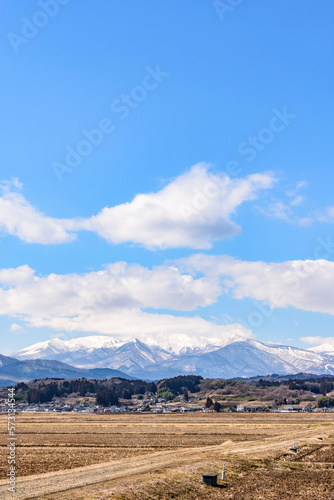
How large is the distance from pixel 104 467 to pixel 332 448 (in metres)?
36.2

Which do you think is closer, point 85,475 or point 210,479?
point 210,479

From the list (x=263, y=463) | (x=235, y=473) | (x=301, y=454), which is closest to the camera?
(x=235, y=473)

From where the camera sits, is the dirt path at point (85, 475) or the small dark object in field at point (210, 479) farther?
the small dark object in field at point (210, 479)

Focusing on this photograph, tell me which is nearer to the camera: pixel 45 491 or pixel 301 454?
pixel 45 491

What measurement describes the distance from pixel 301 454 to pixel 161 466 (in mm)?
22999

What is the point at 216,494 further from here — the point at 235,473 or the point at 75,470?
the point at 75,470

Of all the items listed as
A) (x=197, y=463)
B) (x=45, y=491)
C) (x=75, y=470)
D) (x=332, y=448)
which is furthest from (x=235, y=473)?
(x=332, y=448)

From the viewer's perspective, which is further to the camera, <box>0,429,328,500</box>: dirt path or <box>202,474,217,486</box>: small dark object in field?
<box>202,474,217,486</box>: small dark object in field

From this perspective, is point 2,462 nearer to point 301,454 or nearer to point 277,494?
point 277,494

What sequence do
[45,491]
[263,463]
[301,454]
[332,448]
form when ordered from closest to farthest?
[45,491] < [263,463] < [301,454] < [332,448]

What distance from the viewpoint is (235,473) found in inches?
1711

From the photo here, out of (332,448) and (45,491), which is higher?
(45,491)

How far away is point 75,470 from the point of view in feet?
147

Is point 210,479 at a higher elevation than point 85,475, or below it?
below
